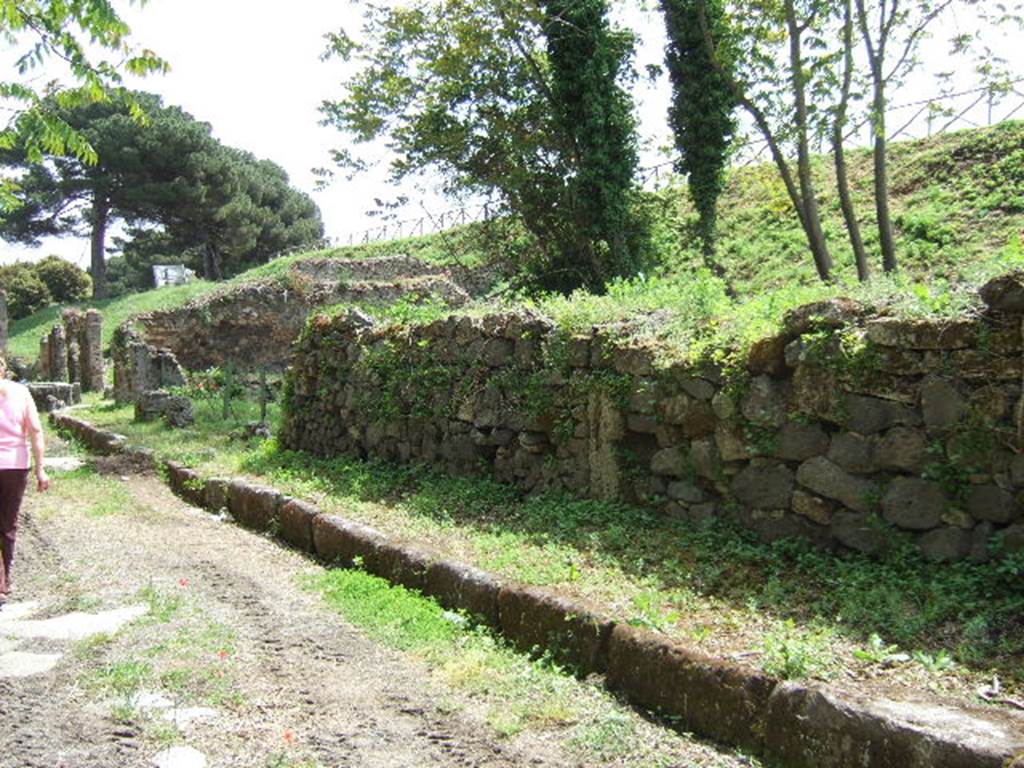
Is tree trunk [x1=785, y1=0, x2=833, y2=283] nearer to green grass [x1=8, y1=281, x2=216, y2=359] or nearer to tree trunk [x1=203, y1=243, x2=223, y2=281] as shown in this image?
green grass [x1=8, y1=281, x2=216, y2=359]

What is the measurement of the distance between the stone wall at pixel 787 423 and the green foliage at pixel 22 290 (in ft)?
136

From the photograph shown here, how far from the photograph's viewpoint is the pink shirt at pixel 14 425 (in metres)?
6.01

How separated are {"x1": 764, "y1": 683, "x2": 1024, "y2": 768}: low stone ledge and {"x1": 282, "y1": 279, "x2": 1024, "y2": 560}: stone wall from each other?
1.55m

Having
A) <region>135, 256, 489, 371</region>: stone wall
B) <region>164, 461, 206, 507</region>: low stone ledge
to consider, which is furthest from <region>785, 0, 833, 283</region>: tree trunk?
<region>135, 256, 489, 371</region>: stone wall

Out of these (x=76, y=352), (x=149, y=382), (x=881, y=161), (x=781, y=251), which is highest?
(x=881, y=161)

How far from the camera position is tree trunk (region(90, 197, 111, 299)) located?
141ft

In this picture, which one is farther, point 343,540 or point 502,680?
point 343,540

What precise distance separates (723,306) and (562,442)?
163cm

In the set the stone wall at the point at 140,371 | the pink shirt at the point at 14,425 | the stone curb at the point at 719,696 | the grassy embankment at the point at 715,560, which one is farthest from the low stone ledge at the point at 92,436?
the stone curb at the point at 719,696

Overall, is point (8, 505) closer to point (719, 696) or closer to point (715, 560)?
point (715, 560)

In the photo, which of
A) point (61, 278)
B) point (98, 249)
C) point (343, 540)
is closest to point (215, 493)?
point (343, 540)

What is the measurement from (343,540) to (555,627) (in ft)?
9.02

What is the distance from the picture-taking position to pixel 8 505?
19.7ft

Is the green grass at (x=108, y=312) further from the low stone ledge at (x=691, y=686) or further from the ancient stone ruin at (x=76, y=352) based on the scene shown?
the low stone ledge at (x=691, y=686)
